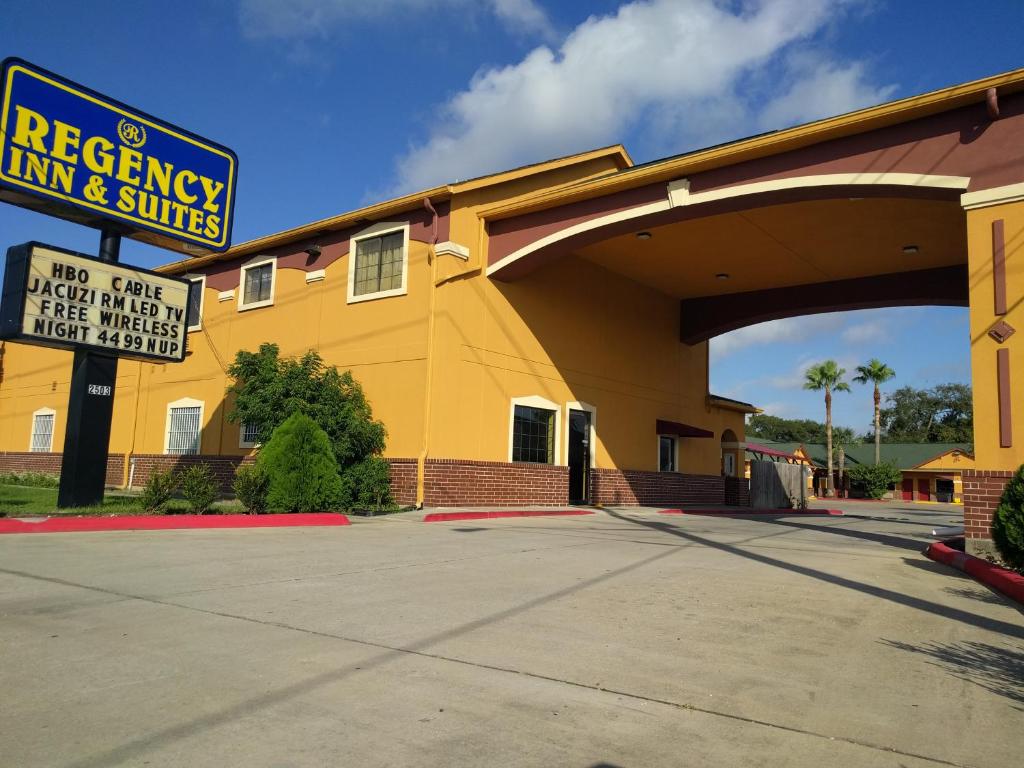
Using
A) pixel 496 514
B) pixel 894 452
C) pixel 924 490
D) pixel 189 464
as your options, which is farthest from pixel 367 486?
pixel 894 452

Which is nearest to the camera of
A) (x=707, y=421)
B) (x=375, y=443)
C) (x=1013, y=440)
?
(x=1013, y=440)

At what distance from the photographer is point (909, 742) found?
3654 mm

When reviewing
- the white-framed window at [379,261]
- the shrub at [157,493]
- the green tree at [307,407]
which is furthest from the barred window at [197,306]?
the shrub at [157,493]

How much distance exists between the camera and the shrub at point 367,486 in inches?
691

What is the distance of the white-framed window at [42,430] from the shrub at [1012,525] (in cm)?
3298

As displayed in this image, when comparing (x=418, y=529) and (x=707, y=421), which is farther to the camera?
(x=707, y=421)

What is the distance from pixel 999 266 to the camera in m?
11.9

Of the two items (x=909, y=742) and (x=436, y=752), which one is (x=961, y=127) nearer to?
(x=909, y=742)

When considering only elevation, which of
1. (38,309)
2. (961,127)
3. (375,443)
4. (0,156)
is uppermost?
(961,127)

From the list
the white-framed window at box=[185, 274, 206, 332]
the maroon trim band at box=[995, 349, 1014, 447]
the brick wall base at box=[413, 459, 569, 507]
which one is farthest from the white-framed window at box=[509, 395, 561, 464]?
the white-framed window at box=[185, 274, 206, 332]

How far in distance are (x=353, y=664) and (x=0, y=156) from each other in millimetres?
11762

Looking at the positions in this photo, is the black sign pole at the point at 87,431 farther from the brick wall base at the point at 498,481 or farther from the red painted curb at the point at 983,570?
the red painted curb at the point at 983,570

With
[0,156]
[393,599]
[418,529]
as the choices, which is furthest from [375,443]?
[393,599]

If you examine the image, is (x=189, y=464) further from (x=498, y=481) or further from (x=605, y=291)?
(x=605, y=291)
